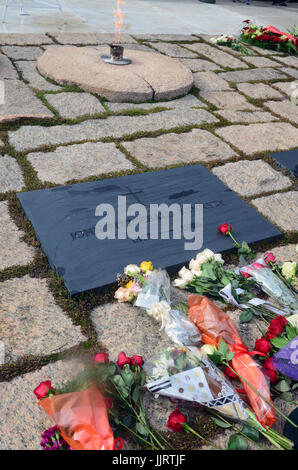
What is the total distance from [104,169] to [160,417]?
188 cm

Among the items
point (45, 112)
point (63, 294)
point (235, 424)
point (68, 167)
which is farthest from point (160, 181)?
point (235, 424)

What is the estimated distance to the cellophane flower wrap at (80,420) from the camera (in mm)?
1398

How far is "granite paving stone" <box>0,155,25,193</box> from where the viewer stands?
9.04 ft

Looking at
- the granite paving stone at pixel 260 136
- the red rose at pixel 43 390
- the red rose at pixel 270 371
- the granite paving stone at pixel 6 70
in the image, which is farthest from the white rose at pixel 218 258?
the granite paving stone at pixel 6 70

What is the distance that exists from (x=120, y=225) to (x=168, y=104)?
2129mm

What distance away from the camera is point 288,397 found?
1682 mm

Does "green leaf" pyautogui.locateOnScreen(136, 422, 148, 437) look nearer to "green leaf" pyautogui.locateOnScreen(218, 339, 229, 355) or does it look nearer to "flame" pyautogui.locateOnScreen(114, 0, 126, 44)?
"green leaf" pyautogui.locateOnScreen(218, 339, 229, 355)

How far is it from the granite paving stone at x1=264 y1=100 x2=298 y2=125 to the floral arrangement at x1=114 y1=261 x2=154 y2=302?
286 centimetres

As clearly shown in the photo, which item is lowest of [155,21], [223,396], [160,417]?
[160,417]

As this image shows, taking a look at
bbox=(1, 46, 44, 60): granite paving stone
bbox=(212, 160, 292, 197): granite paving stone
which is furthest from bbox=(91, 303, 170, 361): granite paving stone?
bbox=(1, 46, 44, 60): granite paving stone

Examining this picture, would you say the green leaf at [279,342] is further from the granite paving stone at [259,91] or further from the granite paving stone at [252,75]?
the granite paving stone at [252,75]

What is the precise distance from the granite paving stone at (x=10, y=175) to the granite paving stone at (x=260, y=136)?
1.78 metres

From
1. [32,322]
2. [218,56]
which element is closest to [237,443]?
[32,322]

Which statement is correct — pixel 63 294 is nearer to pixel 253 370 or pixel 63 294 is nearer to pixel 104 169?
pixel 253 370
